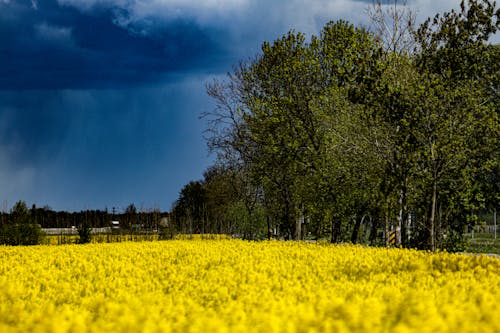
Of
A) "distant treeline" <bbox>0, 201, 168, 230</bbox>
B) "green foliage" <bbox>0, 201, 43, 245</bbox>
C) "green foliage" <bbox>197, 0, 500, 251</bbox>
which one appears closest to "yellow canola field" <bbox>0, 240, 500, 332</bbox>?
"green foliage" <bbox>197, 0, 500, 251</bbox>

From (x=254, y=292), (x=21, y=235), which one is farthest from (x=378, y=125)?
(x=21, y=235)

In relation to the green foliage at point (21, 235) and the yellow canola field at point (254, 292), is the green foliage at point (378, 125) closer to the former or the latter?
the yellow canola field at point (254, 292)

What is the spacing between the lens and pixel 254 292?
24.2 feet

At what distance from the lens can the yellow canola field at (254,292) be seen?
5.12 metres

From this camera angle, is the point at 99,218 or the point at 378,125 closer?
the point at 378,125

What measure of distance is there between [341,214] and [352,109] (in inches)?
161

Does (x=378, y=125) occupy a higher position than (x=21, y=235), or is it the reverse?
(x=378, y=125)

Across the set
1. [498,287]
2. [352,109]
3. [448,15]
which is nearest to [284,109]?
[352,109]

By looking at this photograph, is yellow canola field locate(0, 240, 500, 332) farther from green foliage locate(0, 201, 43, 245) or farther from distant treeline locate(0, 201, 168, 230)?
distant treeline locate(0, 201, 168, 230)

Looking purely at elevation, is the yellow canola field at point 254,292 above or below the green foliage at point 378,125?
below

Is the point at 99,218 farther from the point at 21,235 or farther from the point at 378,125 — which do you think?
the point at 378,125

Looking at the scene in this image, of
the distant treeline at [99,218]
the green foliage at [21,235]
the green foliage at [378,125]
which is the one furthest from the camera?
the distant treeline at [99,218]

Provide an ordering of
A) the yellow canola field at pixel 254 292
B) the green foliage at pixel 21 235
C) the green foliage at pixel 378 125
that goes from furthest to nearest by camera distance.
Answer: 1. the green foliage at pixel 21 235
2. the green foliage at pixel 378 125
3. the yellow canola field at pixel 254 292

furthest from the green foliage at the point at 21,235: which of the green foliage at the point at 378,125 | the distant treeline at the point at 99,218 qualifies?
the green foliage at the point at 378,125
